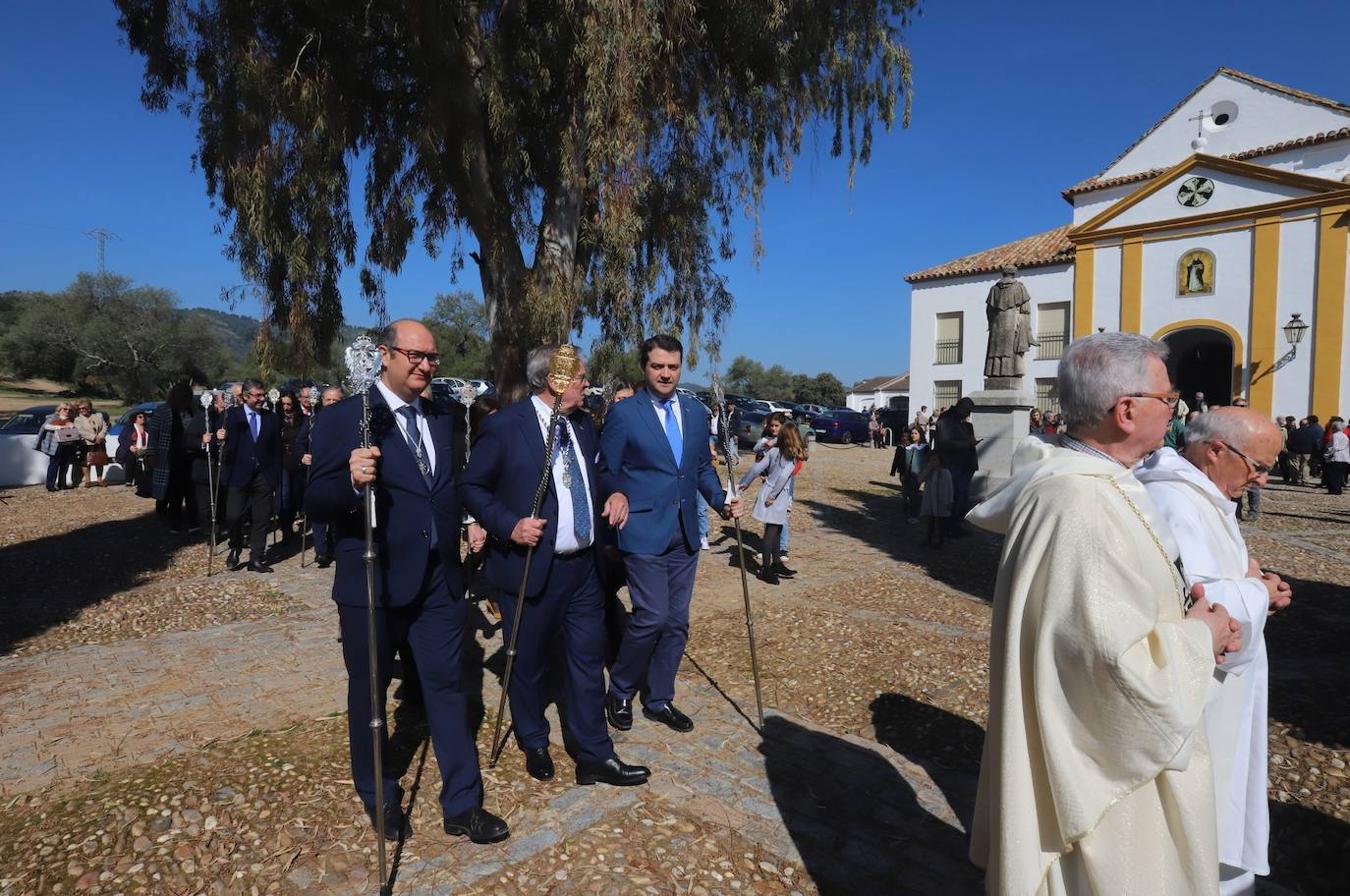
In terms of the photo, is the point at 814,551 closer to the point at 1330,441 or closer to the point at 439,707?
the point at 439,707

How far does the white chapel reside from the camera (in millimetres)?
22844

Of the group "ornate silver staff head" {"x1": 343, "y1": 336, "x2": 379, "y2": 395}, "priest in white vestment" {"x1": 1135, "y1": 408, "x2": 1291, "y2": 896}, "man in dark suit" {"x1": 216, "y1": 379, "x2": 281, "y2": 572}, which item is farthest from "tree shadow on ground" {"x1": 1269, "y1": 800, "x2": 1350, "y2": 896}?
"man in dark suit" {"x1": 216, "y1": 379, "x2": 281, "y2": 572}

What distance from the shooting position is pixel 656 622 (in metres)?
4.00

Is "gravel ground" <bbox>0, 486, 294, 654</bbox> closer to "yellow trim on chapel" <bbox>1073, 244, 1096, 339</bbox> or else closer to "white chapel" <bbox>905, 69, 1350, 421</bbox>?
"white chapel" <bbox>905, 69, 1350, 421</bbox>

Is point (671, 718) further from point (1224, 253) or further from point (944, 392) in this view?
point (944, 392)

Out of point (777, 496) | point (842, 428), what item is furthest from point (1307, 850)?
point (842, 428)

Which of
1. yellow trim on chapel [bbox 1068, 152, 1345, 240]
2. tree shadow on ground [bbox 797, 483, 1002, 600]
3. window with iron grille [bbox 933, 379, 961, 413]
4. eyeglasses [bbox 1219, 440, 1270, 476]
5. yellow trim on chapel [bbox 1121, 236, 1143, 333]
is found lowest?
tree shadow on ground [bbox 797, 483, 1002, 600]

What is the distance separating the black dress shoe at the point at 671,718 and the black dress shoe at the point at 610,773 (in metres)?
0.62

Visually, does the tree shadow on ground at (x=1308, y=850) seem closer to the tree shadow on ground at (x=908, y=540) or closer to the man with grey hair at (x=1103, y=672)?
the man with grey hair at (x=1103, y=672)

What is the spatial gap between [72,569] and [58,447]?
8521 mm

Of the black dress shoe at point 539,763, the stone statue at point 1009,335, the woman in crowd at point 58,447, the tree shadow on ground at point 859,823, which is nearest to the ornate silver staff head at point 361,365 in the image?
the black dress shoe at point 539,763

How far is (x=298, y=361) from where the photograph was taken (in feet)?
31.7

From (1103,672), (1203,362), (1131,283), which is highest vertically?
(1131,283)

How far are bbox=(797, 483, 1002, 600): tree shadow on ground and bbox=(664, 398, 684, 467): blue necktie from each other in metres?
3.69
